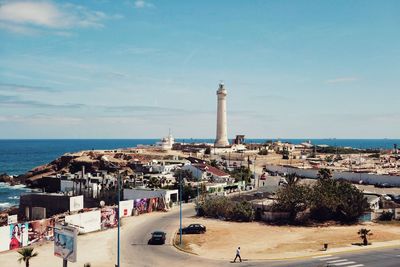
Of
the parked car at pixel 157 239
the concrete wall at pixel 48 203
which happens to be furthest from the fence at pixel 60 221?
the concrete wall at pixel 48 203

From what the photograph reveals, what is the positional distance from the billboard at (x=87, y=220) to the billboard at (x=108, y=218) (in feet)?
1.70

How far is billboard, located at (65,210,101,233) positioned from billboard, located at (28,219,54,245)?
6.32 ft

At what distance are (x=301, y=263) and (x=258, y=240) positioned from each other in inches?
312

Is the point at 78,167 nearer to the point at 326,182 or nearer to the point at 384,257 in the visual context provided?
the point at 326,182

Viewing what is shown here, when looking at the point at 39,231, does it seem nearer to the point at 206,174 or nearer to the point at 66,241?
the point at 66,241

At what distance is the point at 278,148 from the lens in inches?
5655

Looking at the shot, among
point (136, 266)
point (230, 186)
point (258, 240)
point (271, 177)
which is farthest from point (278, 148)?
point (136, 266)

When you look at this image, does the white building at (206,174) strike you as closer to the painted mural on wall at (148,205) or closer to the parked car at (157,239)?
the painted mural on wall at (148,205)

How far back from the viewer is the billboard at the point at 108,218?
43553 millimetres

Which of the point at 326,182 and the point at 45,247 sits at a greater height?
the point at 326,182

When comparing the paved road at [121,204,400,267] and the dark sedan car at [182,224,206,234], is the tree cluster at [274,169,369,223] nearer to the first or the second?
the dark sedan car at [182,224,206,234]

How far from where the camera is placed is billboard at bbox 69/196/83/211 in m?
53.7

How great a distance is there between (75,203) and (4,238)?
19.0 meters

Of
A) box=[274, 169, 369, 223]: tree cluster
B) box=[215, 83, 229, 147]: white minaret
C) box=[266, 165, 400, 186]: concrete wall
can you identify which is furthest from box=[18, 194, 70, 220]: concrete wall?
box=[215, 83, 229, 147]: white minaret
